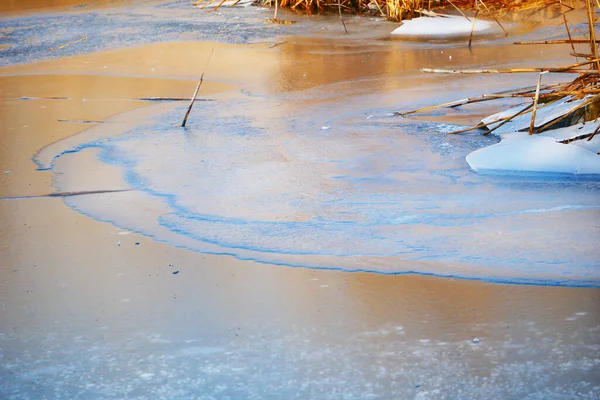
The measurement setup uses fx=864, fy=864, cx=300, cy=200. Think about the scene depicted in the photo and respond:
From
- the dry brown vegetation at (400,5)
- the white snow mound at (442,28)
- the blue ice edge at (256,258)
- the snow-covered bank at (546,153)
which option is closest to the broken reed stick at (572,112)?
the snow-covered bank at (546,153)

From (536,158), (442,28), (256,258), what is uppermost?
(442,28)

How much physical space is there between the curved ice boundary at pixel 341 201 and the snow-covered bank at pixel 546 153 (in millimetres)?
109

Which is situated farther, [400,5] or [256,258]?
[400,5]

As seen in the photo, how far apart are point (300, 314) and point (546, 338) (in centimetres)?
61

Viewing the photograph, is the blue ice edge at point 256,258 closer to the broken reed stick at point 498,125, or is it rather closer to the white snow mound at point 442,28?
the broken reed stick at point 498,125

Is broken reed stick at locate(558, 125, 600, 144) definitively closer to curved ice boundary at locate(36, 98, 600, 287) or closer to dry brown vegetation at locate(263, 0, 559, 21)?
curved ice boundary at locate(36, 98, 600, 287)

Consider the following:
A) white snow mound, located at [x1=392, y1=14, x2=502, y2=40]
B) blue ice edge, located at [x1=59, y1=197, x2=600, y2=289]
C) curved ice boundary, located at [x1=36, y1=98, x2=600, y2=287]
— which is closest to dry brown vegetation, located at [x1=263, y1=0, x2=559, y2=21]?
white snow mound, located at [x1=392, y1=14, x2=502, y2=40]

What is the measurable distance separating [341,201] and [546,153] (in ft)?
3.14

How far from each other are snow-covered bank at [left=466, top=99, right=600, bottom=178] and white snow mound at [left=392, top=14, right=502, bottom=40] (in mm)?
4029

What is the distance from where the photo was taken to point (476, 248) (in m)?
2.65

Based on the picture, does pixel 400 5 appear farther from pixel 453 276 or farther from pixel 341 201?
pixel 453 276

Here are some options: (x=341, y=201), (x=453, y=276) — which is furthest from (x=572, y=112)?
(x=453, y=276)

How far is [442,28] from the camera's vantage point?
319 inches

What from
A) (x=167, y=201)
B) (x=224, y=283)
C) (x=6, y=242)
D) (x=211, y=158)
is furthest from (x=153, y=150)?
(x=224, y=283)
